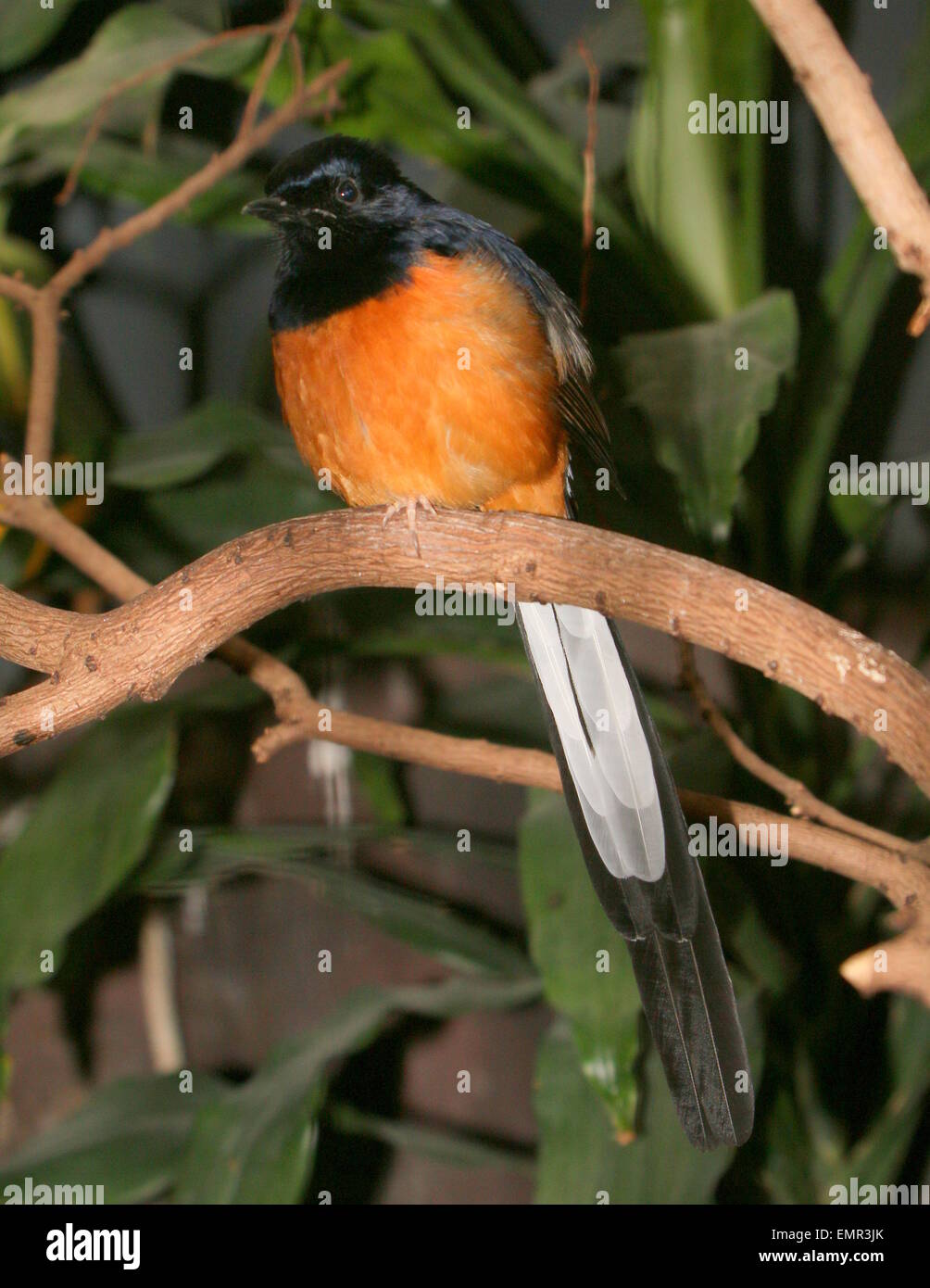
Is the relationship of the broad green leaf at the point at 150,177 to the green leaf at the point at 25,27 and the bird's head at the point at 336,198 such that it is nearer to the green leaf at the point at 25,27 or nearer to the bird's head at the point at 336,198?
the green leaf at the point at 25,27

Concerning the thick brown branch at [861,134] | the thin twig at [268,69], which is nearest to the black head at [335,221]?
the thin twig at [268,69]

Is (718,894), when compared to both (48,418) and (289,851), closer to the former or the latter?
(289,851)

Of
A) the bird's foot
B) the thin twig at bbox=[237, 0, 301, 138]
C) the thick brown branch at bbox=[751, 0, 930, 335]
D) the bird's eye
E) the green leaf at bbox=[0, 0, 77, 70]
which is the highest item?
the green leaf at bbox=[0, 0, 77, 70]

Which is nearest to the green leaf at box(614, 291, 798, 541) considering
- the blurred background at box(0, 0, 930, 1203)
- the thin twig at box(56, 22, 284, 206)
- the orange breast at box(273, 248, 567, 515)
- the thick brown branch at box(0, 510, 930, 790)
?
the blurred background at box(0, 0, 930, 1203)

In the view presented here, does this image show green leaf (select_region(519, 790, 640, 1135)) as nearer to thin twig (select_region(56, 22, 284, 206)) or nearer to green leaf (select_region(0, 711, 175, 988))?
green leaf (select_region(0, 711, 175, 988))

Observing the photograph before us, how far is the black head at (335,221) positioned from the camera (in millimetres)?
1172

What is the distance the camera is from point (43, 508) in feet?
3.63

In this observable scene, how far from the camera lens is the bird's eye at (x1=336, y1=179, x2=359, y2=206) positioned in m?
1.19

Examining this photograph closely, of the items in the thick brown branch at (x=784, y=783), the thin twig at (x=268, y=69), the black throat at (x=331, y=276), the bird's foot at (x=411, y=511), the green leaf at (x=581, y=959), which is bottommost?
the green leaf at (x=581, y=959)

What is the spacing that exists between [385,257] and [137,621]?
50 cm

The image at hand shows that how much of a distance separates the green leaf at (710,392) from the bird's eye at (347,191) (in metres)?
0.33

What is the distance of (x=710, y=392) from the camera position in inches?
46.4

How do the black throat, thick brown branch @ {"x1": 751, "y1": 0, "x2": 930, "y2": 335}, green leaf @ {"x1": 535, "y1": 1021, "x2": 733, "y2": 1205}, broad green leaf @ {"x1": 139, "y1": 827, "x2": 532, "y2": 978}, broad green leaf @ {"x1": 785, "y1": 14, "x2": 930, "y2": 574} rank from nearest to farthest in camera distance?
thick brown branch @ {"x1": 751, "y1": 0, "x2": 930, "y2": 335}
the black throat
green leaf @ {"x1": 535, "y1": 1021, "x2": 733, "y2": 1205}
broad green leaf @ {"x1": 785, "y1": 14, "x2": 930, "y2": 574}
broad green leaf @ {"x1": 139, "y1": 827, "x2": 532, "y2": 978}

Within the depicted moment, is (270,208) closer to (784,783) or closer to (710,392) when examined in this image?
(710,392)
